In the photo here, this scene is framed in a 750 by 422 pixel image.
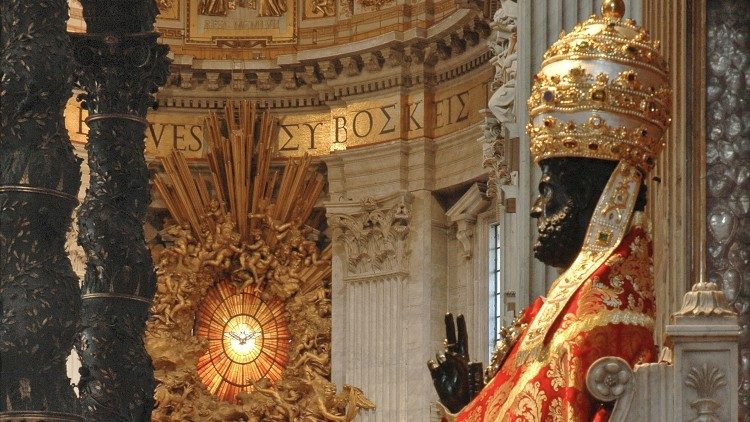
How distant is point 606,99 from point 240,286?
1475 cm

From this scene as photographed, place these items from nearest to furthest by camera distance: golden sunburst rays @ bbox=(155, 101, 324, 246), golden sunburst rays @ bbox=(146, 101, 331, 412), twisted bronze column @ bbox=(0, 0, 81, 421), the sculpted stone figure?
1. the sculpted stone figure
2. twisted bronze column @ bbox=(0, 0, 81, 421)
3. golden sunburst rays @ bbox=(146, 101, 331, 412)
4. golden sunburst rays @ bbox=(155, 101, 324, 246)

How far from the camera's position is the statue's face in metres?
5.55

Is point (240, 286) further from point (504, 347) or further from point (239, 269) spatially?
point (504, 347)

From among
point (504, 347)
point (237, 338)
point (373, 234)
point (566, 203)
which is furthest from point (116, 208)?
point (237, 338)

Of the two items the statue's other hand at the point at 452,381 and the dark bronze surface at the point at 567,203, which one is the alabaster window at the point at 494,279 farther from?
the dark bronze surface at the point at 567,203

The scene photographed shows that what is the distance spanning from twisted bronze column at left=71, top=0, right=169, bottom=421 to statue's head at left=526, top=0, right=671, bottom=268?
4.19 m

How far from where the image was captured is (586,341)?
17.4 feet

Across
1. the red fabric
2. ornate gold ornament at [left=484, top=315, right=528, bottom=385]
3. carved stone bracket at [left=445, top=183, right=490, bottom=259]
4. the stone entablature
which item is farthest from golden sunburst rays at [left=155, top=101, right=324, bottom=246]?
the red fabric

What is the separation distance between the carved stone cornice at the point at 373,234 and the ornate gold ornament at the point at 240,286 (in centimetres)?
51

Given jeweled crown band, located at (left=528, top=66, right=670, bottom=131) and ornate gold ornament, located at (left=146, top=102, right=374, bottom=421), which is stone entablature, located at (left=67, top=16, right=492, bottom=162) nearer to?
ornate gold ornament, located at (left=146, top=102, right=374, bottom=421)

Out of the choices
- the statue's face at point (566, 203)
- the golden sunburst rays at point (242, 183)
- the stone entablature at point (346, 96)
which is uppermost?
the stone entablature at point (346, 96)

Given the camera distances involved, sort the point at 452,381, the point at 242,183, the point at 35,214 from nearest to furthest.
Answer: the point at 452,381
the point at 35,214
the point at 242,183

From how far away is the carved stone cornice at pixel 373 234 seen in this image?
61.8ft

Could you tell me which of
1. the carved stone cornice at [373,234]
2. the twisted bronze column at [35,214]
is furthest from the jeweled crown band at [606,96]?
the carved stone cornice at [373,234]
